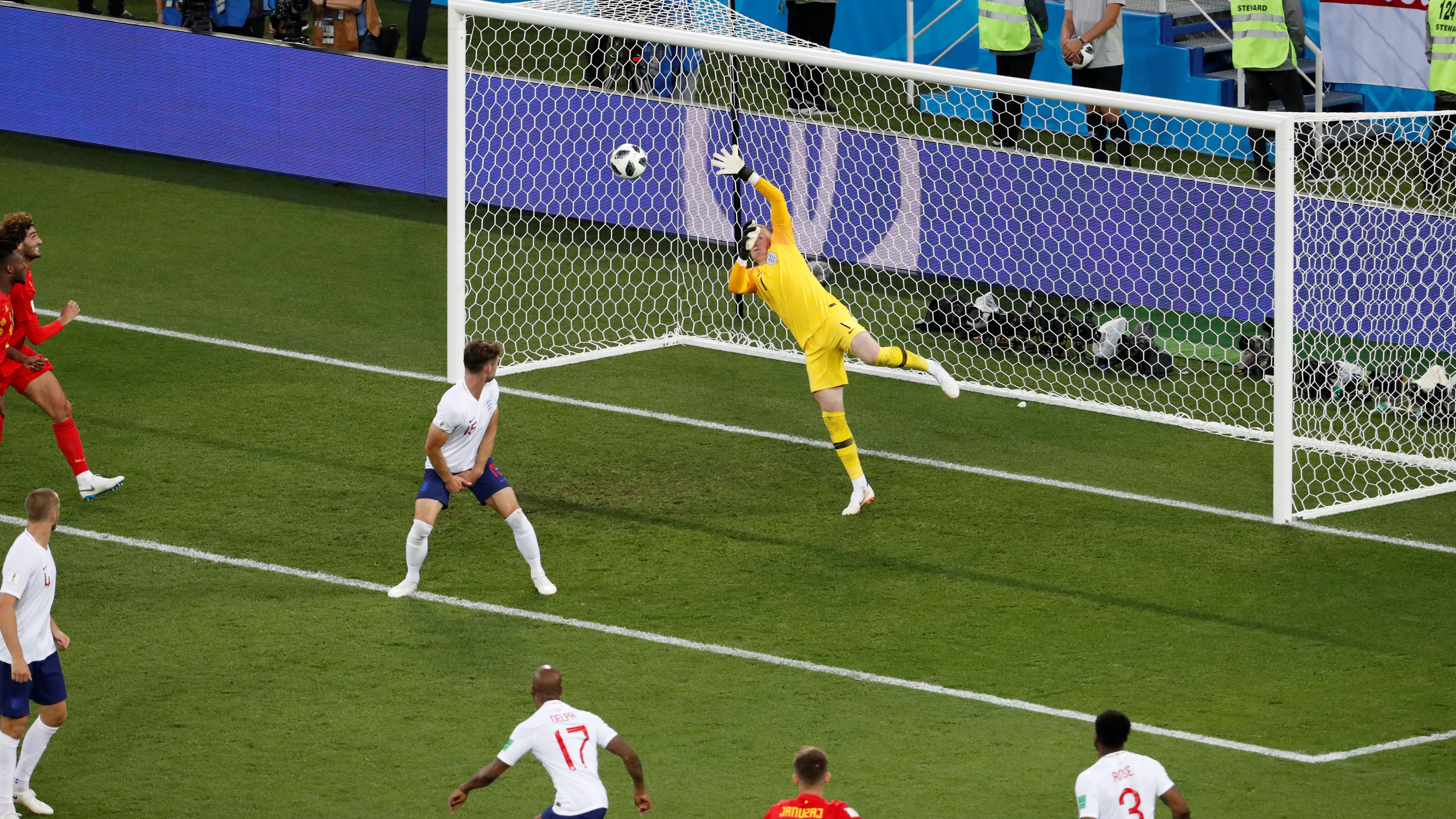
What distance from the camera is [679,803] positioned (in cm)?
951

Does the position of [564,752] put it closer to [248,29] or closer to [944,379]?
[944,379]

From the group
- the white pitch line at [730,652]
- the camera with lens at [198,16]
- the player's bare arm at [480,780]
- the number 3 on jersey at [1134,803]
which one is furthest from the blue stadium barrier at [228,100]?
the number 3 on jersey at [1134,803]

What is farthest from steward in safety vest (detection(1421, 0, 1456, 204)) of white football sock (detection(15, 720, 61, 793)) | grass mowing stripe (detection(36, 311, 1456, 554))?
white football sock (detection(15, 720, 61, 793))

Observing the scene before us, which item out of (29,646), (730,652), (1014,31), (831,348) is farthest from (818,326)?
(1014,31)

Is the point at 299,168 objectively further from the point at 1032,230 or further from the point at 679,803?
the point at 679,803

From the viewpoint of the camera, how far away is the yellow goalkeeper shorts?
13477 millimetres

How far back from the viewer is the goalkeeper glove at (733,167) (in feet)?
45.8

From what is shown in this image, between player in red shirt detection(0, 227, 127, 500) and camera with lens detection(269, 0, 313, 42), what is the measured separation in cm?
857

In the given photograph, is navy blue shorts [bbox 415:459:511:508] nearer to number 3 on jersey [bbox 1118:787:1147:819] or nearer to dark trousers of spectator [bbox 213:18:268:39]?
number 3 on jersey [bbox 1118:787:1147:819]

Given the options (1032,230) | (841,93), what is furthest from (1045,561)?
(841,93)

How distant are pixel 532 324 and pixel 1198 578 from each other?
7001 mm

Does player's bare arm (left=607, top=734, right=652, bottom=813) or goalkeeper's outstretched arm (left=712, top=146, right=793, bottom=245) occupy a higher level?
goalkeeper's outstretched arm (left=712, top=146, right=793, bottom=245)

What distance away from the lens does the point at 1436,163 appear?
1512cm

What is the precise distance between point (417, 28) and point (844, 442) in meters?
9.77
